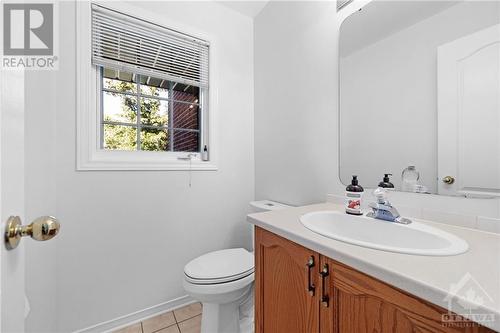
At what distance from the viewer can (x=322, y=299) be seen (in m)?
0.68

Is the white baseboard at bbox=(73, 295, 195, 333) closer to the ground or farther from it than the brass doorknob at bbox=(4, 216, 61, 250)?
closer to the ground

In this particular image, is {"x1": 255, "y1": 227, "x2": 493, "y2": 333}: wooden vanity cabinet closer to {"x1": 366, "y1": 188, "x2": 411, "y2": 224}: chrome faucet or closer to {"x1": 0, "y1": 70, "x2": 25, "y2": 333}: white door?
{"x1": 366, "y1": 188, "x2": 411, "y2": 224}: chrome faucet

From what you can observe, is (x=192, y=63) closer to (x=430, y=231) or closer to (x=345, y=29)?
(x=345, y=29)

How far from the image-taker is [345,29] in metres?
1.23

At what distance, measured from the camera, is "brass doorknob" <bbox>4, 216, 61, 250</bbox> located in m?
0.40

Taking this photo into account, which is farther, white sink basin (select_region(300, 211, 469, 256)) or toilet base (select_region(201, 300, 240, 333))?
toilet base (select_region(201, 300, 240, 333))

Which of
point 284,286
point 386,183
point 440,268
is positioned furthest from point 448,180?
point 284,286

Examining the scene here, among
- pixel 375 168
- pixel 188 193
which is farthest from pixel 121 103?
pixel 375 168

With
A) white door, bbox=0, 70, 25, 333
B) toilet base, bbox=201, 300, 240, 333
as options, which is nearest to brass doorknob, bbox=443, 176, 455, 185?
toilet base, bbox=201, 300, 240, 333

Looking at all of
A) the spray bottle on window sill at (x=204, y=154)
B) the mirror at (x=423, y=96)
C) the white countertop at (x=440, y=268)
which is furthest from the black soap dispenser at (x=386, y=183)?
the spray bottle on window sill at (x=204, y=154)

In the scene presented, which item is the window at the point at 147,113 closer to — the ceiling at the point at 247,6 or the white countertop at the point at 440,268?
the ceiling at the point at 247,6

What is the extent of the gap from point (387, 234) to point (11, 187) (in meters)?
1.13

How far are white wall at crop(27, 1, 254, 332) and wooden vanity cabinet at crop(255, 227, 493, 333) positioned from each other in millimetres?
877

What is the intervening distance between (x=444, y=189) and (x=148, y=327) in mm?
1839
